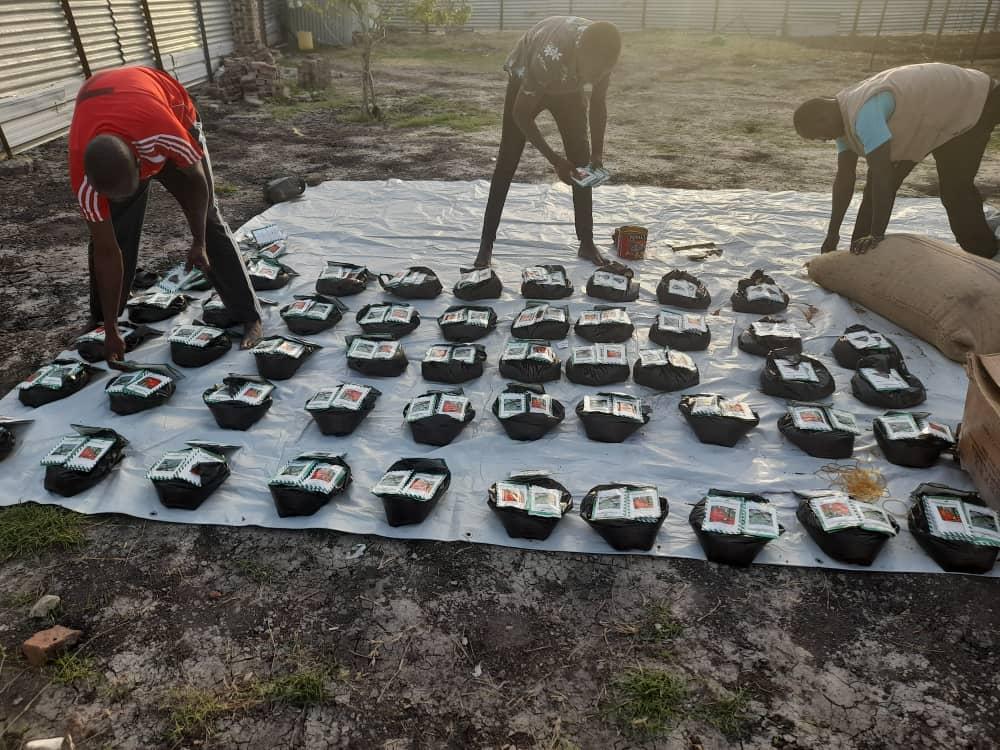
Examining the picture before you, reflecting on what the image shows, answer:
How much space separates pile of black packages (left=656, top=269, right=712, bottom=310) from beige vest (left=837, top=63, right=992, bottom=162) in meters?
1.25

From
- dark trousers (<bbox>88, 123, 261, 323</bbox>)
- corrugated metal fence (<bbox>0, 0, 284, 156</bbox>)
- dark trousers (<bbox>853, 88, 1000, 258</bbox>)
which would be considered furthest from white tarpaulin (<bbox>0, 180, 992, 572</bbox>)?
corrugated metal fence (<bbox>0, 0, 284, 156</bbox>)

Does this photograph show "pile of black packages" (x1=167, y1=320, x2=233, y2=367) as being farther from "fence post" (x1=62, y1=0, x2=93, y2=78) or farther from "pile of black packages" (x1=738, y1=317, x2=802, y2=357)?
"fence post" (x1=62, y1=0, x2=93, y2=78)

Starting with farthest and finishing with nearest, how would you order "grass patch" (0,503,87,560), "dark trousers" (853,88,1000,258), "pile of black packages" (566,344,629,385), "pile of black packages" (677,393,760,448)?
"dark trousers" (853,88,1000,258), "pile of black packages" (566,344,629,385), "pile of black packages" (677,393,760,448), "grass patch" (0,503,87,560)

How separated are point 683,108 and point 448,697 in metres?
11.2

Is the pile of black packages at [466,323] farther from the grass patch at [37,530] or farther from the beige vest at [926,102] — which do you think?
the beige vest at [926,102]

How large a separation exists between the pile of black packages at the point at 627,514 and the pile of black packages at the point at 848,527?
1.86 ft

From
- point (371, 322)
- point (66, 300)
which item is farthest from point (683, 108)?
point (66, 300)

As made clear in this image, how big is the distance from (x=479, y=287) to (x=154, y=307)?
2126mm

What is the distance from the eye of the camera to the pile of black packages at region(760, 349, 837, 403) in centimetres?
327

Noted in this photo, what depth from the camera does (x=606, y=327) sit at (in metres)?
3.77

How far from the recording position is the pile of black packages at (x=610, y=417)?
3.00m

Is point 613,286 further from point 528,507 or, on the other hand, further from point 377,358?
point 528,507

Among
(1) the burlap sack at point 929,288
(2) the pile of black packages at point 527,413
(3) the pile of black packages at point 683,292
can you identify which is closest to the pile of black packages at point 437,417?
(2) the pile of black packages at point 527,413

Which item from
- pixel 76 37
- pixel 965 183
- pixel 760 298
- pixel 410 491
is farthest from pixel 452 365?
pixel 76 37
